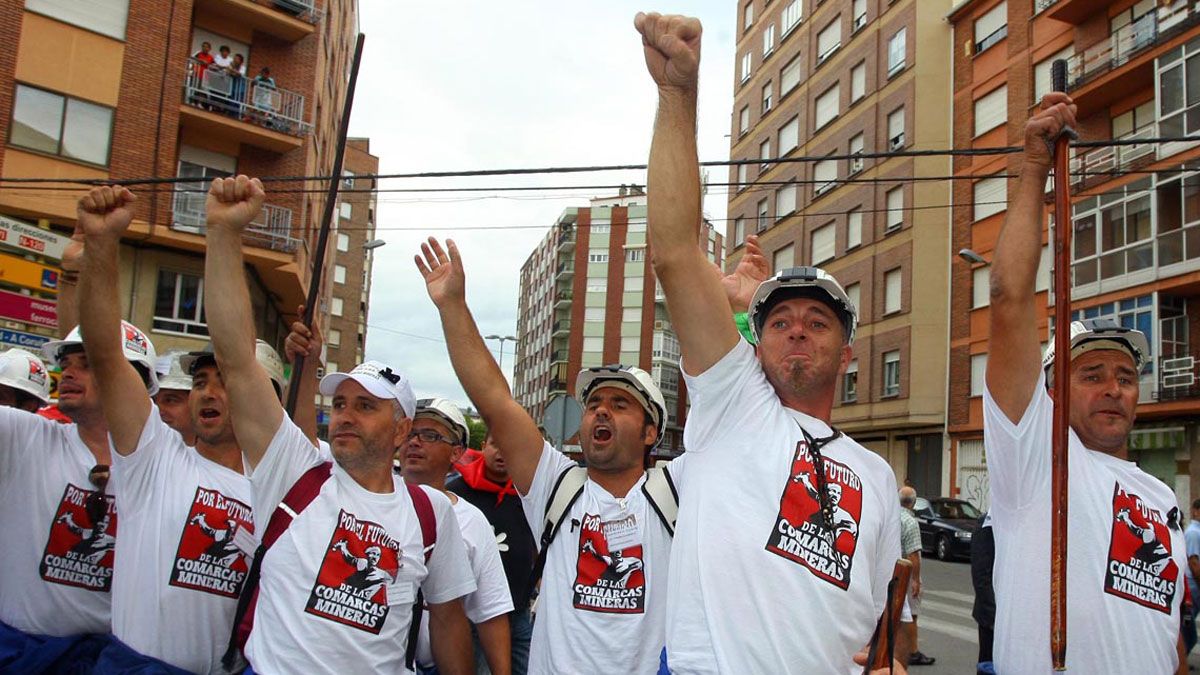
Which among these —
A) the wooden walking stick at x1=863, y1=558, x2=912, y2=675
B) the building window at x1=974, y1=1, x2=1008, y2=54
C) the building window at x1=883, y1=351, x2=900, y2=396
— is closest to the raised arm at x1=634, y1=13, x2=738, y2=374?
the wooden walking stick at x1=863, y1=558, x2=912, y2=675

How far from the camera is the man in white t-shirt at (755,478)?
2.29 meters

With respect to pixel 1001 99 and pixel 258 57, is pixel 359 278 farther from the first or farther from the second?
pixel 1001 99

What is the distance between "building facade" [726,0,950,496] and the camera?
101ft

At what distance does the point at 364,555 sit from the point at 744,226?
136 feet

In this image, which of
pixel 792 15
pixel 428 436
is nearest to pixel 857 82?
pixel 792 15

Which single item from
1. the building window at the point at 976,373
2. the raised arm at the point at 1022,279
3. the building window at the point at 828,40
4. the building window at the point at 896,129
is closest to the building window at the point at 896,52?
the building window at the point at 896,129

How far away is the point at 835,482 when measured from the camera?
2.54 m

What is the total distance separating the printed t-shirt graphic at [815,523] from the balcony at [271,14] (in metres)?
22.7

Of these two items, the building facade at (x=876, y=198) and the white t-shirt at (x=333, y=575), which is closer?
the white t-shirt at (x=333, y=575)

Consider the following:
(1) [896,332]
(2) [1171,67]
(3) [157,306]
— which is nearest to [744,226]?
(1) [896,332]

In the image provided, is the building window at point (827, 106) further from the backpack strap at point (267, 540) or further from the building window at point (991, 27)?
the backpack strap at point (267, 540)

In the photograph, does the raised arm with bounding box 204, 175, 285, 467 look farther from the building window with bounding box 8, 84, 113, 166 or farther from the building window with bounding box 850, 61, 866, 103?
the building window with bounding box 850, 61, 866, 103

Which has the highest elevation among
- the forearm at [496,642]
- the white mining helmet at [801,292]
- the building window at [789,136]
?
the building window at [789,136]

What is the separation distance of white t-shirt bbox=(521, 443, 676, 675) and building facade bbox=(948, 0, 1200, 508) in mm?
17421
